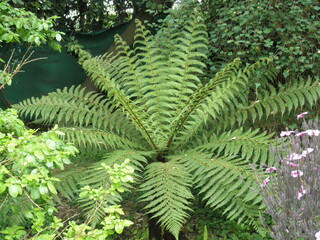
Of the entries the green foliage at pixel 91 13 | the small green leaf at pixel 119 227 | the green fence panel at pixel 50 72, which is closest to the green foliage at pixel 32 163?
the small green leaf at pixel 119 227

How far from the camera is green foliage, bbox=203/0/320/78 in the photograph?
304 centimetres

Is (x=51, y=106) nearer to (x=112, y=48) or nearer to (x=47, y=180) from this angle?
(x=47, y=180)

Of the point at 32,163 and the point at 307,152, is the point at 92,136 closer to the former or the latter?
the point at 32,163

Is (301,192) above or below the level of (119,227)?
below

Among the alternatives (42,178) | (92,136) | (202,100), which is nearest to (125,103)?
(92,136)

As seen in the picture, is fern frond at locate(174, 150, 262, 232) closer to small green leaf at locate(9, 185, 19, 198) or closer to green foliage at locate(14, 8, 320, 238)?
green foliage at locate(14, 8, 320, 238)

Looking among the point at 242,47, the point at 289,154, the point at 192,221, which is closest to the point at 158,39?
the point at 242,47

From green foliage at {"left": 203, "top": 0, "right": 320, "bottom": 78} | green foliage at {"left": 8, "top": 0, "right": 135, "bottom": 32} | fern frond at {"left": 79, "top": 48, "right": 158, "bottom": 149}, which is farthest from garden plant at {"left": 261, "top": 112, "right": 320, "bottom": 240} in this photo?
green foliage at {"left": 8, "top": 0, "right": 135, "bottom": 32}

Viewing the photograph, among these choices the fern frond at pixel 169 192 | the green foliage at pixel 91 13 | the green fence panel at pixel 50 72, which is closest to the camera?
the fern frond at pixel 169 192

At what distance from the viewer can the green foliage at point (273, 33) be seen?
3.04 meters

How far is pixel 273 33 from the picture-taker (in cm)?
326

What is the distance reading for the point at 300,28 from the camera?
305 cm

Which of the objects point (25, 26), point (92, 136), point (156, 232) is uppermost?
point (25, 26)

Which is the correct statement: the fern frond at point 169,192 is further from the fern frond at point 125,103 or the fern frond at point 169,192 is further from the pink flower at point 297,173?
the pink flower at point 297,173
